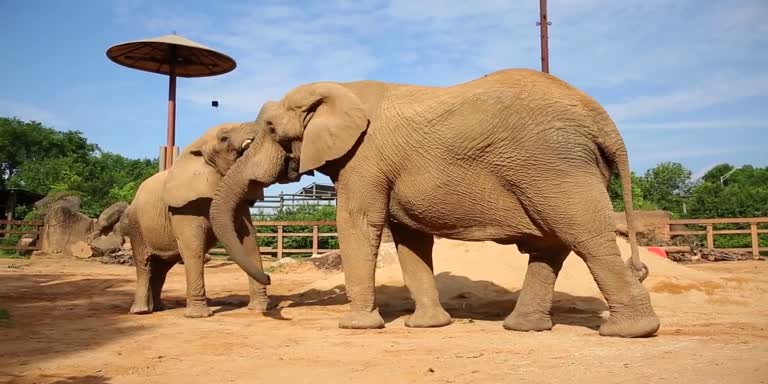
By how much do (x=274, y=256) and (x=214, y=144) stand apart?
14.5 meters

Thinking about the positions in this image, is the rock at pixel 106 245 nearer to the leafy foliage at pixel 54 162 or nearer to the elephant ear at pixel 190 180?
the elephant ear at pixel 190 180

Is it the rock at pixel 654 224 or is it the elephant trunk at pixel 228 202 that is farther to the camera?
the rock at pixel 654 224

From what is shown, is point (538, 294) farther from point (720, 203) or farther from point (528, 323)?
point (720, 203)

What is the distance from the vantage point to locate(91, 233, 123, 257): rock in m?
21.0

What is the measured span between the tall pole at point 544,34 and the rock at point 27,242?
20069 mm

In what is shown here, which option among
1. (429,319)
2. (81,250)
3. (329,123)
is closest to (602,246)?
(429,319)

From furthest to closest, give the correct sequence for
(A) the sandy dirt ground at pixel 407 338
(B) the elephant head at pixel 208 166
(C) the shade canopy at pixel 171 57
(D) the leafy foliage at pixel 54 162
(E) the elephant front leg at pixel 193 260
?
1. (D) the leafy foliage at pixel 54 162
2. (C) the shade canopy at pixel 171 57
3. (E) the elephant front leg at pixel 193 260
4. (B) the elephant head at pixel 208 166
5. (A) the sandy dirt ground at pixel 407 338

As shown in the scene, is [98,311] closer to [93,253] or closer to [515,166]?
[515,166]

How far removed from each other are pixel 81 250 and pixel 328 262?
36.0ft

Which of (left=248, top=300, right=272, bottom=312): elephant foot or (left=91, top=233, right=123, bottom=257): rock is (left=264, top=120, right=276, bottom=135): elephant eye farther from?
(left=91, top=233, right=123, bottom=257): rock

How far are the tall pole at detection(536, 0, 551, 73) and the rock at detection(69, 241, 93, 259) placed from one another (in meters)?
17.0

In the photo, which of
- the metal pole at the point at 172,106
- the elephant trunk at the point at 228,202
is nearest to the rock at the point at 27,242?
the metal pole at the point at 172,106

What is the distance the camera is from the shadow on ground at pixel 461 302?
286 inches

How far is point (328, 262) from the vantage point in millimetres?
16469
